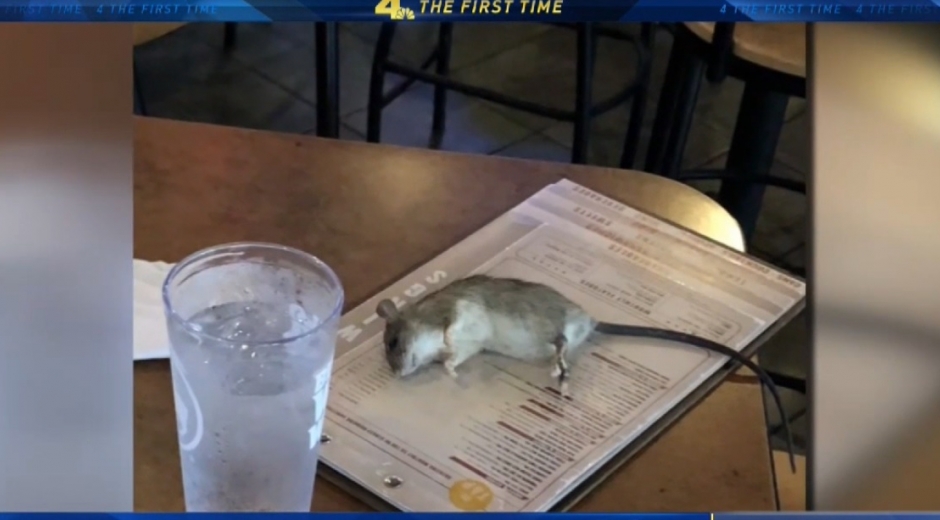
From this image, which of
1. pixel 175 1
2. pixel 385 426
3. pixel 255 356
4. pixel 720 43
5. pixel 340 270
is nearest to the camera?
pixel 175 1

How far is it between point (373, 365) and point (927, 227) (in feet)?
0.97

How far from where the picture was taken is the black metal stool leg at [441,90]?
200 cm

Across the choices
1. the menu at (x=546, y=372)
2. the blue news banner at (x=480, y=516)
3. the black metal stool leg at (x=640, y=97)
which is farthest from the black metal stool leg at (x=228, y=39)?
the blue news banner at (x=480, y=516)

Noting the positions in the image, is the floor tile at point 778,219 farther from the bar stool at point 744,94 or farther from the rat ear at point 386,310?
the rat ear at point 386,310

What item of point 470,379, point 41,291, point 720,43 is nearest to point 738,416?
point 470,379

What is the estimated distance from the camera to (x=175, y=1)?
1.14 feet

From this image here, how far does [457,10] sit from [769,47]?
1.13 metres

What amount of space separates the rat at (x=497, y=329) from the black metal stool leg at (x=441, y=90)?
54.3 inches

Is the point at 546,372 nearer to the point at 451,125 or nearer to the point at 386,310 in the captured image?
the point at 386,310

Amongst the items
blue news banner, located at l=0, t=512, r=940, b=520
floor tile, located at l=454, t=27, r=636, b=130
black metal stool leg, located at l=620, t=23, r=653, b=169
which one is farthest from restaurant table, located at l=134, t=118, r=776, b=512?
floor tile, located at l=454, t=27, r=636, b=130

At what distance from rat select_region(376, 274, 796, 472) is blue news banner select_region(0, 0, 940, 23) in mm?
286

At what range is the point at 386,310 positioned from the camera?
2.15 ft

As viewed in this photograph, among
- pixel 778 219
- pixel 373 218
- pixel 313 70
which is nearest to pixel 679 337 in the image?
pixel 373 218

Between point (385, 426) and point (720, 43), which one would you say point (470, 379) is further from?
point (720, 43)
